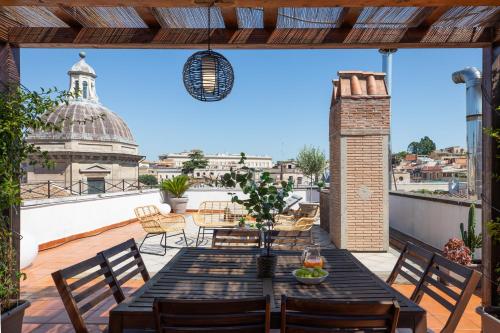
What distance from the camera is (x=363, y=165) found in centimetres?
559

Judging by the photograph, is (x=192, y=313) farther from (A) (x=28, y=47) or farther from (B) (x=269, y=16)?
(A) (x=28, y=47)

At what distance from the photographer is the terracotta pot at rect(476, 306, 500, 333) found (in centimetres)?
200

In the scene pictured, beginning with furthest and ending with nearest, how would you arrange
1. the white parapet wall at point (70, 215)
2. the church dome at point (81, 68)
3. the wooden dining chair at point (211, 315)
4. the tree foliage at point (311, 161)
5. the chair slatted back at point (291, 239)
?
1. the church dome at point (81, 68)
2. the tree foliage at point (311, 161)
3. the white parapet wall at point (70, 215)
4. the chair slatted back at point (291, 239)
5. the wooden dining chair at point (211, 315)

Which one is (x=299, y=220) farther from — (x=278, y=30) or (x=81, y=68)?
(x=81, y=68)

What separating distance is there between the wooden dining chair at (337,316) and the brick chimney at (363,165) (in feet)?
14.1

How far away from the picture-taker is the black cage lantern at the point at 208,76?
8.90 feet

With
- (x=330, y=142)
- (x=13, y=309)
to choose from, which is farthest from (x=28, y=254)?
(x=330, y=142)

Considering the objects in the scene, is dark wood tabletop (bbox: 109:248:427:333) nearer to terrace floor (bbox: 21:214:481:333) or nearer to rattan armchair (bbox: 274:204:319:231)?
terrace floor (bbox: 21:214:481:333)

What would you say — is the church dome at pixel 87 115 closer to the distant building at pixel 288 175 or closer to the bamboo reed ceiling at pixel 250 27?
the distant building at pixel 288 175

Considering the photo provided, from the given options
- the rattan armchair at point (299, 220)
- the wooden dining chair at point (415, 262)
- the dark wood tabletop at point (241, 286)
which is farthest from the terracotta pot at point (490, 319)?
the rattan armchair at point (299, 220)

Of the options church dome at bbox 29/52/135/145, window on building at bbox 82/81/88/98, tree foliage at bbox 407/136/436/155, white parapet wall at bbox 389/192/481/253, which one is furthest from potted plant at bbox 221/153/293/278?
tree foliage at bbox 407/136/436/155

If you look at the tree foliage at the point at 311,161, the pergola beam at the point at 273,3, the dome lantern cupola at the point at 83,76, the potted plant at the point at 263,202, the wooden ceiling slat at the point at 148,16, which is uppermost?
the dome lantern cupola at the point at 83,76

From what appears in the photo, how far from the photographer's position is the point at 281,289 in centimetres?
193

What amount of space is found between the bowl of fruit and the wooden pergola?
139 cm
